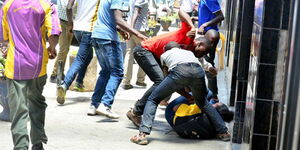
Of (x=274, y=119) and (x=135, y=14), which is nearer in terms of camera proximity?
(x=274, y=119)

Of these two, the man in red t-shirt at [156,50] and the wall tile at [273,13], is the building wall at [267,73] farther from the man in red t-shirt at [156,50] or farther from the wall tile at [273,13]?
the man in red t-shirt at [156,50]

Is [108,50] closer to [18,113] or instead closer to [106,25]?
[106,25]

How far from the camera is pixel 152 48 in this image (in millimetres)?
6688

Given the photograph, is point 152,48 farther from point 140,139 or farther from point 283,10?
point 283,10

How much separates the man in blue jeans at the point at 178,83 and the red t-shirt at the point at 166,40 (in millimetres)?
260

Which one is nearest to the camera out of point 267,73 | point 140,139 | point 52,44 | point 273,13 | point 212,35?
point 273,13

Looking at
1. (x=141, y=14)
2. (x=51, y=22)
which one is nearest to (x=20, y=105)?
(x=51, y=22)

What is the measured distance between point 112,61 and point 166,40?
0.91 m

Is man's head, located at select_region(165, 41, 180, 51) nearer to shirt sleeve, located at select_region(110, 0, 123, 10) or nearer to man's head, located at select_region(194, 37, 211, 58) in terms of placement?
man's head, located at select_region(194, 37, 211, 58)

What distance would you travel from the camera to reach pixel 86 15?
27.3 ft

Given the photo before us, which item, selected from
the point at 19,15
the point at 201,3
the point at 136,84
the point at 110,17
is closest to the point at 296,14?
the point at 19,15

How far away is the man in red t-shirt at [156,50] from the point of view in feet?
21.2

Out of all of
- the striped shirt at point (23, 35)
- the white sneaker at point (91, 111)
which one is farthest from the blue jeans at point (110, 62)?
the striped shirt at point (23, 35)

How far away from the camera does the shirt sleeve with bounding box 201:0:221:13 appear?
802 cm
